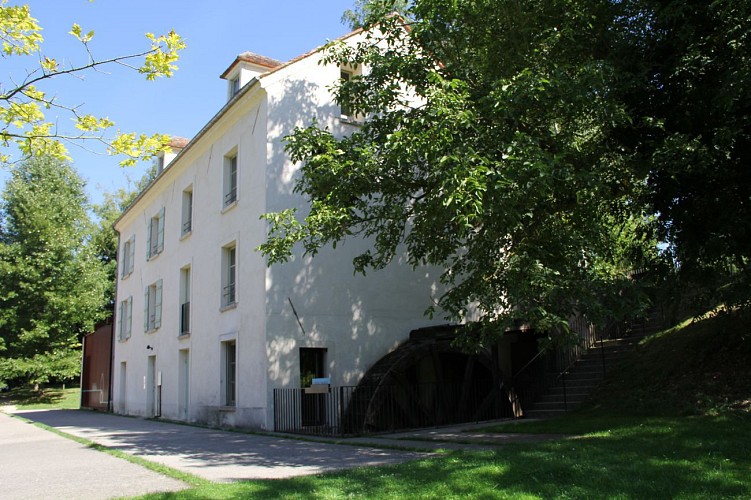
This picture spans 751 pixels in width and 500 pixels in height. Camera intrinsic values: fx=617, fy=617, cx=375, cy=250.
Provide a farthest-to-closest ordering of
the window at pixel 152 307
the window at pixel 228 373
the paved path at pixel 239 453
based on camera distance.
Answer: the window at pixel 152 307 → the window at pixel 228 373 → the paved path at pixel 239 453

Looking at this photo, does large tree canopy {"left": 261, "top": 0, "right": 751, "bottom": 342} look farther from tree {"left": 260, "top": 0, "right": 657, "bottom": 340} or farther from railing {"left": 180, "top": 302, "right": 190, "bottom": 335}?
railing {"left": 180, "top": 302, "right": 190, "bottom": 335}

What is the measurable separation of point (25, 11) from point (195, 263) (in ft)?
46.4

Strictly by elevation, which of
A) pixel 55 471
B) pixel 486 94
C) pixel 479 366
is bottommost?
pixel 55 471

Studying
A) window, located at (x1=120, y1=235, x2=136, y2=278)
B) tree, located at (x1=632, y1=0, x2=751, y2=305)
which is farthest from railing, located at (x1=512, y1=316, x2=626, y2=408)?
window, located at (x1=120, y1=235, x2=136, y2=278)

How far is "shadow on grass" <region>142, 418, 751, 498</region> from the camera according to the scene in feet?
19.2

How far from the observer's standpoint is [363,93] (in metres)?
11.6

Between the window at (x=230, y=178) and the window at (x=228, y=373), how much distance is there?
3934 mm

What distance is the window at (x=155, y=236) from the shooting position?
73.8 feet

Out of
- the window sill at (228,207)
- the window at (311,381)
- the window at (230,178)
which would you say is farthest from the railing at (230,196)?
the window at (311,381)

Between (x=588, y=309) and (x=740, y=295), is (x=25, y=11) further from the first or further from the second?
(x=740, y=295)

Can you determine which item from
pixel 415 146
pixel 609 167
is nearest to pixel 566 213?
pixel 609 167

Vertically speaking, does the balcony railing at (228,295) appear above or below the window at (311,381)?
above

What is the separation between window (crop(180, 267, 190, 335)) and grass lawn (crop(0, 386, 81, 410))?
51.5 feet

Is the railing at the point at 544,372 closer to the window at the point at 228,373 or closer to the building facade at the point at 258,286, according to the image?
the building facade at the point at 258,286
